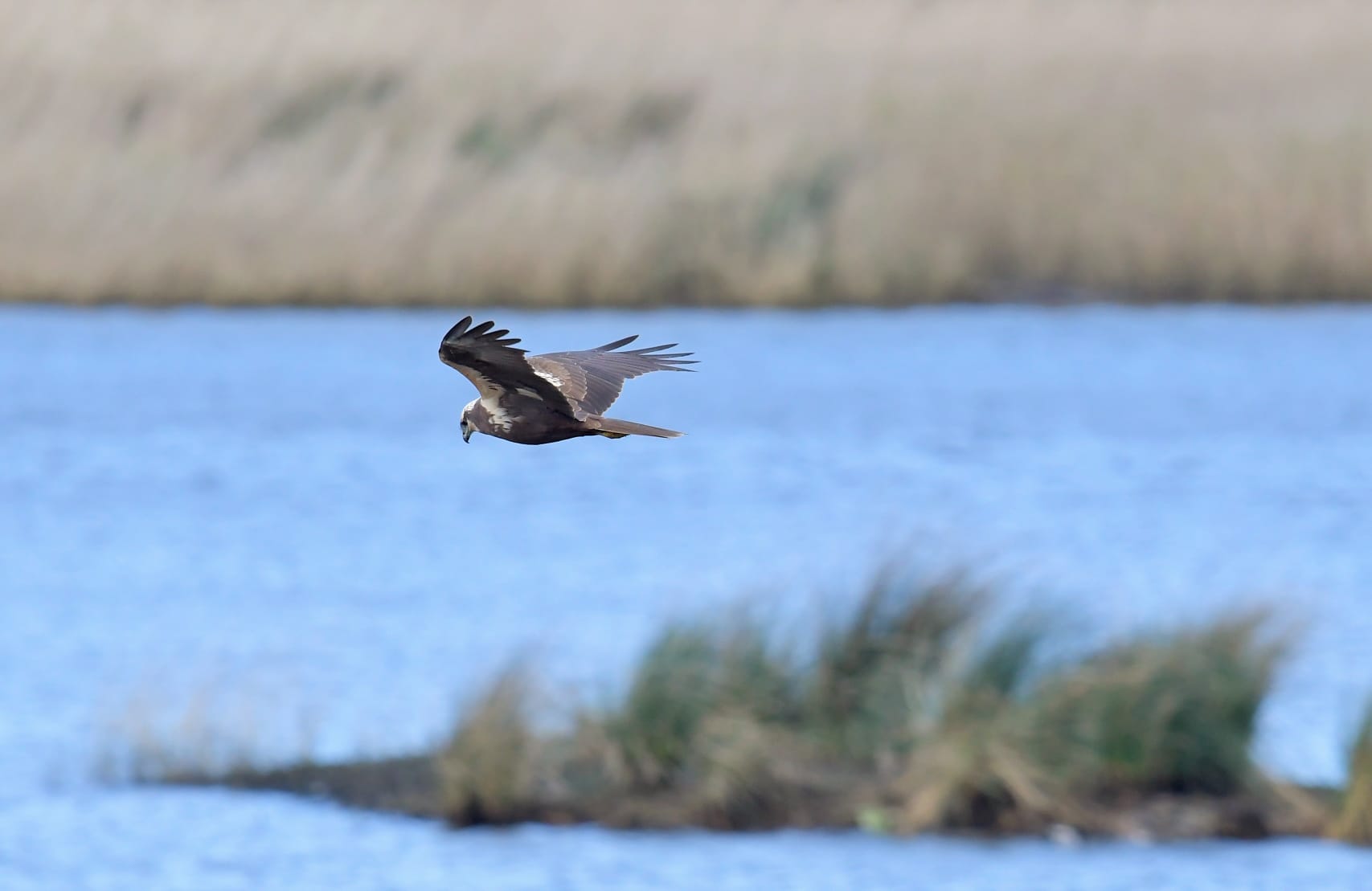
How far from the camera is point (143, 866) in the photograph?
1642cm

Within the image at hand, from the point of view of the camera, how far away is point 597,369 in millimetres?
7340

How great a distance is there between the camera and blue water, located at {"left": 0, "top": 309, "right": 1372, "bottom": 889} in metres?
15.6

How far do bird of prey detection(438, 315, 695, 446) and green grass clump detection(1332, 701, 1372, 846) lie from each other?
26.9ft

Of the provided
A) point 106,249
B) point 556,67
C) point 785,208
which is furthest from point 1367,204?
point 106,249

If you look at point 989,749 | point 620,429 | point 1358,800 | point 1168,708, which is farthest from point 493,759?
point 620,429

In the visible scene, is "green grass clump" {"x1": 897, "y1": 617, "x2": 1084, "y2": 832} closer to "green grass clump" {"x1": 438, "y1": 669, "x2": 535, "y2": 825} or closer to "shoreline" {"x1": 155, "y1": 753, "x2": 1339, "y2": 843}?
Answer: "shoreline" {"x1": 155, "y1": 753, "x2": 1339, "y2": 843}

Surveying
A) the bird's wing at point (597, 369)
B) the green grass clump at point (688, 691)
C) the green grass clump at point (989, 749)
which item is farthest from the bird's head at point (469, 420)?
the green grass clump at point (688, 691)

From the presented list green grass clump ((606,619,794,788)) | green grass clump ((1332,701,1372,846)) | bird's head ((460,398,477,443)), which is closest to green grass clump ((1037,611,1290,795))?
green grass clump ((1332,701,1372,846))

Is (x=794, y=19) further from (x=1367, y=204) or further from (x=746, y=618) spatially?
(x=746, y=618)

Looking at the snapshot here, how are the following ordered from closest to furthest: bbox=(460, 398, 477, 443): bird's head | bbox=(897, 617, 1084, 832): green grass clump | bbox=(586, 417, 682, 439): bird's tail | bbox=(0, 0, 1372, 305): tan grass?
bbox=(586, 417, 682, 439): bird's tail
bbox=(460, 398, 477, 443): bird's head
bbox=(897, 617, 1084, 832): green grass clump
bbox=(0, 0, 1372, 305): tan grass

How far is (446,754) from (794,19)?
16507 millimetres

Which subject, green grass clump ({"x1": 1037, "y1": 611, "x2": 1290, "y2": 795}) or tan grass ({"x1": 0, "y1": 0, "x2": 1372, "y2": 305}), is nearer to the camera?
green grass clump ({"x1": 1037, "y1": 611, "x2": 1290, "y2": 795})

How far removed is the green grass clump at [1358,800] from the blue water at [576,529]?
0.15 m

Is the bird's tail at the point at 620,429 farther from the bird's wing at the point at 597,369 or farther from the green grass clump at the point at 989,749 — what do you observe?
the green grass clump at the point at 989,749
